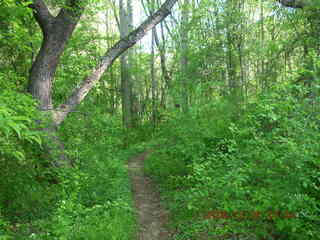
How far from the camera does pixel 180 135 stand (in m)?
7.64

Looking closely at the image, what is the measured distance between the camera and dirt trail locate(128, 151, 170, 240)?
5387 millimetres

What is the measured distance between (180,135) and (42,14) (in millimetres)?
4655

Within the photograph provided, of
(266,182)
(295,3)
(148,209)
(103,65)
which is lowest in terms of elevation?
(148,209)

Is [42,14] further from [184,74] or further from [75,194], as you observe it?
[184,74]

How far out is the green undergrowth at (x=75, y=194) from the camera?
4.26 m

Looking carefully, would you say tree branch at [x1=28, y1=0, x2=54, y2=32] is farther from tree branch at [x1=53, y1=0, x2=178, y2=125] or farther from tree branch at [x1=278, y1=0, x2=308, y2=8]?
tree branch at [x1=278, y1=0, x2=308, y2=8]

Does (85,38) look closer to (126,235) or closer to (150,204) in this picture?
(150,204)

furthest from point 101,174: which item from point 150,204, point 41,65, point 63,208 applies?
point 41,65

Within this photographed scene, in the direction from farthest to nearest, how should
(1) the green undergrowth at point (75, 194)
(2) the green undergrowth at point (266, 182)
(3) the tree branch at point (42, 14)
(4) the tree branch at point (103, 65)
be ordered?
(4) the tree branch at point (103, 65) < (3) the tree branch at point (42, 14) < (1) the green undergrowth at point (75, 194) < (2) the green undergrowth at point (266, 182)

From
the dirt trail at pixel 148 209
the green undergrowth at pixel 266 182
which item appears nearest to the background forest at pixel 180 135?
the green undergrowth at pixel 266 182

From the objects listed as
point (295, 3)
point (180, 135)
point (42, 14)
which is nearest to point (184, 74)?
point (180, 135)

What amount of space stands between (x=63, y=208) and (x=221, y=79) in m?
8.11

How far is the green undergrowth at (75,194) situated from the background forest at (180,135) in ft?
0.09

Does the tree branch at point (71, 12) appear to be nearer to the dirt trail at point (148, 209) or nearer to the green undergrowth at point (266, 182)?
the green undergrowth at point (266, 182)
